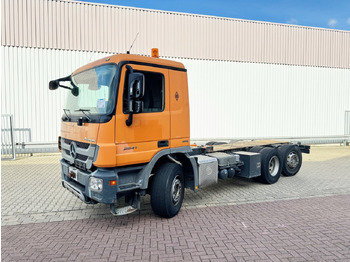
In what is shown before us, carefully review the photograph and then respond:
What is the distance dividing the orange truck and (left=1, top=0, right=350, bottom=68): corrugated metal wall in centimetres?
829

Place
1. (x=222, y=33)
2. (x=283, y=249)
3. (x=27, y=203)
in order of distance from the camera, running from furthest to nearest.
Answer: (x=222, y=33)
(x=27, y=203)
(x=283, y=249)

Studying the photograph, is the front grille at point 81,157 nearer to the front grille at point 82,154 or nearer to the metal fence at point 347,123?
the front grille at point 82,154

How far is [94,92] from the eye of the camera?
434 centimetres

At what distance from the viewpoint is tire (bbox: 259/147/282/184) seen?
705cm

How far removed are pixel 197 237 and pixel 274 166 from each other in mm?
4348

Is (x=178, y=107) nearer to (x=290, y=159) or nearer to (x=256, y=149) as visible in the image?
(x=256, y=149)

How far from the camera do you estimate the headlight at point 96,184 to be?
3.96 metres

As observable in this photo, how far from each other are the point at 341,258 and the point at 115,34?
485 inches

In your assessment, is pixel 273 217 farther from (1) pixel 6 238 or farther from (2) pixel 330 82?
(2) pixel 330 82

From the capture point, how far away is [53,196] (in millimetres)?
6238

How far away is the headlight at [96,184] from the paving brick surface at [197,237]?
2.47 feet

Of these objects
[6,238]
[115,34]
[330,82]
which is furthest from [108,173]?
[330,82]

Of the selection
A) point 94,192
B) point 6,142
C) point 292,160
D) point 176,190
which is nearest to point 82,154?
point 94,192

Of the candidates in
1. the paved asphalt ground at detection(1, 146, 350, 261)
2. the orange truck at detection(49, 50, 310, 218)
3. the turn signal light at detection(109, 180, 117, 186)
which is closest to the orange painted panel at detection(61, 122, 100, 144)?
the orange truck at detection(49, 50, 310, 218)
